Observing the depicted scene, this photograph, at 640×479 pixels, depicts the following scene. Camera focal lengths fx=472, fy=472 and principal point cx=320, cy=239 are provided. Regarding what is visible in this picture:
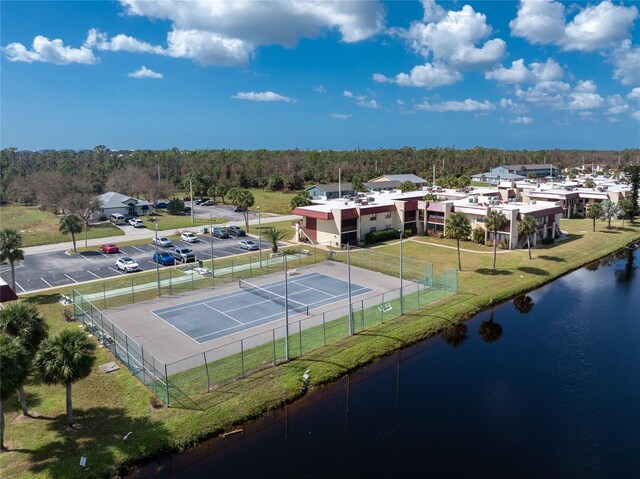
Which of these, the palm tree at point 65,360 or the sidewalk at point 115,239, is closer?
the palm tree at point 65,360

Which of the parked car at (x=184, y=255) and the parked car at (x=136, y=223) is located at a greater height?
the parked car at (x=136, y=223)

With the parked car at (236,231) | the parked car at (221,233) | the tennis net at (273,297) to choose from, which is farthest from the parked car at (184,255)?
the parked car at (236,231)

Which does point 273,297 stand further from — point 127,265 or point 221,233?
point 221,233

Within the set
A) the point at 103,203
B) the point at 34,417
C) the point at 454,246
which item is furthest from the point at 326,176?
the point at 34,417

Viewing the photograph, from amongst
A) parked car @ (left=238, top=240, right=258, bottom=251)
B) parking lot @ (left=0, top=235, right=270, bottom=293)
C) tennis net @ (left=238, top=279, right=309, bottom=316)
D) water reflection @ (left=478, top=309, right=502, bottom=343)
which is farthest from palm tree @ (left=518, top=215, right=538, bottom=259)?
parked car @ (left=238, top=240, right=258, bottom=251)

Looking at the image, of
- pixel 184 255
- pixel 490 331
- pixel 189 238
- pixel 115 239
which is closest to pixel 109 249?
pixel 115 239

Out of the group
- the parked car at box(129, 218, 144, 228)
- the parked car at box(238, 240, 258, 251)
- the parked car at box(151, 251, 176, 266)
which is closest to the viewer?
the parked car at box(151, 251, 176, 266)

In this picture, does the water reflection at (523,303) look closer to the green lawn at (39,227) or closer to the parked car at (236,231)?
the parked car at (236,231)

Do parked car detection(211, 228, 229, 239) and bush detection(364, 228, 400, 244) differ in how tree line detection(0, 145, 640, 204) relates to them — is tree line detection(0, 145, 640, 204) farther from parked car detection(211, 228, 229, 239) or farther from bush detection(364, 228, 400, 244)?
bush detection(364, 228, 400, 244)
